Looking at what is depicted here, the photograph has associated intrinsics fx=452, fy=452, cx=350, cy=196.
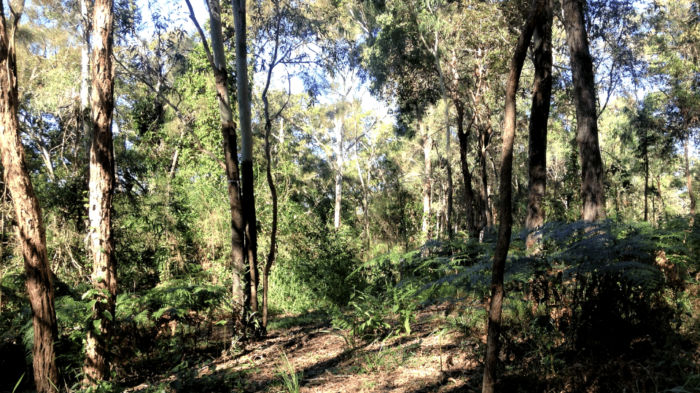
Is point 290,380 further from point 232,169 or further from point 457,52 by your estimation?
point 457,52

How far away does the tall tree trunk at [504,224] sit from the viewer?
8.35 ft

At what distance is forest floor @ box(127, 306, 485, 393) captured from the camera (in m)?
3.76

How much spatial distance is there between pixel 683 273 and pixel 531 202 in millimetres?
2453

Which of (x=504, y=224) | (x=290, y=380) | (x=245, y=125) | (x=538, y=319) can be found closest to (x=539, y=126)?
(x=538, y=319)

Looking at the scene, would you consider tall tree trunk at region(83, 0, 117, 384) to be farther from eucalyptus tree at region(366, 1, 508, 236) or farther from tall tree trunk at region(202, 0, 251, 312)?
eucalyptus tree at region(366, 1, 508, 236)

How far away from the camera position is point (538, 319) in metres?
3.82

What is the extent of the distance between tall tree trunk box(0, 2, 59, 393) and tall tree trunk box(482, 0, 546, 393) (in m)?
4.23

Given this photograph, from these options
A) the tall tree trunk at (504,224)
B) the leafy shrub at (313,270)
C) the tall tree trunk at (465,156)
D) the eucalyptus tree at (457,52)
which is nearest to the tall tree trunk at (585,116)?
the tall tree trunk at (465,156)

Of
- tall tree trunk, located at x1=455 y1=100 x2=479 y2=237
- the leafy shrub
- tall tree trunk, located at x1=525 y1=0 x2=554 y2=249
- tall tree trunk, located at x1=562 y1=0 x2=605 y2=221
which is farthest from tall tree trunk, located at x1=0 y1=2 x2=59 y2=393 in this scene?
tall tree trunk, located at x1=455 y1=100 x2=479 y2=237

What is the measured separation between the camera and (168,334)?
5586mm

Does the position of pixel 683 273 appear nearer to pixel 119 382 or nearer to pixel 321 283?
pixel 119 382

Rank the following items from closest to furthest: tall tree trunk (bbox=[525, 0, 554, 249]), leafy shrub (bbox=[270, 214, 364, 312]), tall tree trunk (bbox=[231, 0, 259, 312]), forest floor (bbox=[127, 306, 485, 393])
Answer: forest floor (bbox=[127, 306, 485, 393])
tall tree trunk (bbox=[231, 0, 259, 312])
tall tree trunk (bbox=[525, 0, 554, 249])
leafy shrub (bbox=[270, 214, 364, 312])

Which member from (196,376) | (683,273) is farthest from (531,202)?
(196,376)

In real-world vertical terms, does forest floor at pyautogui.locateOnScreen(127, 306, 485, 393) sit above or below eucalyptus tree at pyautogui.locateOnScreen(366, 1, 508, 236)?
below
